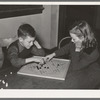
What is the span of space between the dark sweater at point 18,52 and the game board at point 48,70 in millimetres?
78

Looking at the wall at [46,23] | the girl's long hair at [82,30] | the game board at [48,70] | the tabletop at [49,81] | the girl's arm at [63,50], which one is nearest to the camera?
the tabletop at [49,81]

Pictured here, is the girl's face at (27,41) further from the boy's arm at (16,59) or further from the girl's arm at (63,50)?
the girl's arm at (63,50)

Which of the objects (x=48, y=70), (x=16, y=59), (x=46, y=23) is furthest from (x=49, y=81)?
(x=46, y=23)

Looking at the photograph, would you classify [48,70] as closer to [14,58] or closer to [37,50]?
[14,58]

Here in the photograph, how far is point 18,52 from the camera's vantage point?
147 cm

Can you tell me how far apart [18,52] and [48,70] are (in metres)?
0.36

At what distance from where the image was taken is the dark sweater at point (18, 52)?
4.34ft

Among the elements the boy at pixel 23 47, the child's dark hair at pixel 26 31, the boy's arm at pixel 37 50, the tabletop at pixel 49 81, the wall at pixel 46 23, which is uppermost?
the child's dark hair at pixel 26 31

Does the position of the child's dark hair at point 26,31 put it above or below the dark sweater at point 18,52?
above

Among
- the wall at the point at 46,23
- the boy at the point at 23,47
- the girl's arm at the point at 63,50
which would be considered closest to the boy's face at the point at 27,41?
the boy at the point at 23,47

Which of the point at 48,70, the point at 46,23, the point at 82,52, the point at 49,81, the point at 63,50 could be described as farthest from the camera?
the point at 46,23

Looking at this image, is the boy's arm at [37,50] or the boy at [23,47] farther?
the boy's arm at [37,50]

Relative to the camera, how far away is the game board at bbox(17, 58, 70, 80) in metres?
1.15

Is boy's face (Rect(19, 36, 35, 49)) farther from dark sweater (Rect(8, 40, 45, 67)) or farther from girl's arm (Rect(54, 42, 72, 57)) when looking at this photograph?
girl's arm (Rect(54, 42, 72, 57))
